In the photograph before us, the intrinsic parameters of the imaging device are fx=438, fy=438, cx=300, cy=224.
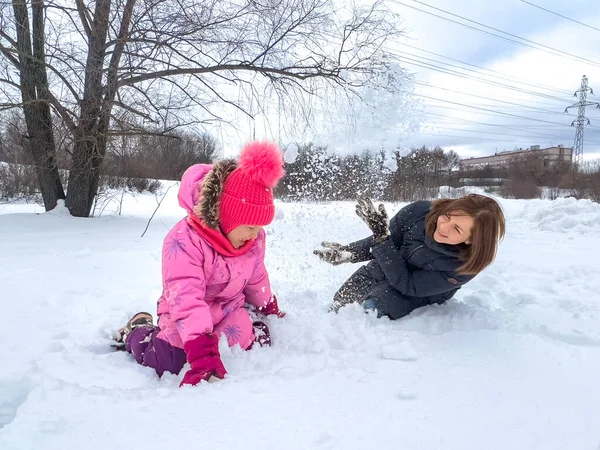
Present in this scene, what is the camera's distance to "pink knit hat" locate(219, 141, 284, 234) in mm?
1660

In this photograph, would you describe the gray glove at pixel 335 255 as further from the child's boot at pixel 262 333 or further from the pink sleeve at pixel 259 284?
the child's boot at pixel 262 333

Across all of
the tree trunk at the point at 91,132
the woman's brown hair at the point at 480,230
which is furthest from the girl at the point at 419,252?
the tree trunk at the point at 91,132

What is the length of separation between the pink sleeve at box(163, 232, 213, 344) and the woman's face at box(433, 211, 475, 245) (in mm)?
1110

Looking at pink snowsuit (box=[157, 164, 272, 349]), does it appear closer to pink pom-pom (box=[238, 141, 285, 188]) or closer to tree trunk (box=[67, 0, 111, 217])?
pink pom-pom (box=[238, 141, 285, 188])

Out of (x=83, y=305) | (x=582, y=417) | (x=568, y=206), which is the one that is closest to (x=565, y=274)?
(x=582, y=417)

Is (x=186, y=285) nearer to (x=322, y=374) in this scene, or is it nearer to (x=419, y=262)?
(x=322, y=374)

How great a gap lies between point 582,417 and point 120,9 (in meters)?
6.07

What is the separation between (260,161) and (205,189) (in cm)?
23

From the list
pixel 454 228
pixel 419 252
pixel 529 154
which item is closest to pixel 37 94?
pixel 419 252

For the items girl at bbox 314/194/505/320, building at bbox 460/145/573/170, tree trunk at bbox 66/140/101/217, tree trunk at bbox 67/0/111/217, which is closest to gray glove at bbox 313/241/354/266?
girl at bbox 314/194/505/320

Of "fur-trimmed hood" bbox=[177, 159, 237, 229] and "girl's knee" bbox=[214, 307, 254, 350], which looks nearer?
"fur-trimmed hood" bbox=[177, 159, 237, 229]

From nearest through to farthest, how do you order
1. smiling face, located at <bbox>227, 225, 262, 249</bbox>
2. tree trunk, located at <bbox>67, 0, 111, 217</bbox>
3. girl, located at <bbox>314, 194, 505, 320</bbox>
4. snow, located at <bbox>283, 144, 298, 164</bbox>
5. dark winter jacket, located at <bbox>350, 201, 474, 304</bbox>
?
smiling face, located at <bbox>227, 225, 262, 249</bbox> < girl, located at <bbox>314, 194, 505, 320</bbox> < dark winter jacket, located at <bbox>350, 201, 474, 304</bbox> < snow, located at <bbox>283, 144, 298, 164</bbox> < tree trunk, located at <bbox>67, 0, 111, 217</bbox>

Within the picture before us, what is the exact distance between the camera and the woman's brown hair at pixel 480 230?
6.39 feet

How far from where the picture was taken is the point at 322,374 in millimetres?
1476
